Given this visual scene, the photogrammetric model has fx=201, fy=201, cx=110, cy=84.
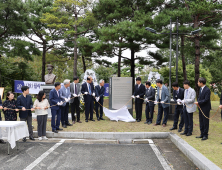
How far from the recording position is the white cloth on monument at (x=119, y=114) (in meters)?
9.29

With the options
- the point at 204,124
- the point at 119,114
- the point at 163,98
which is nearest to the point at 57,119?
the point at 119,114

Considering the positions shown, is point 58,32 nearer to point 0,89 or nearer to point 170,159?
point 0,89

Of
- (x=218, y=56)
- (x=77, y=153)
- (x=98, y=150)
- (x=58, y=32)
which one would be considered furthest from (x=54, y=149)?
(x=58, y=32)

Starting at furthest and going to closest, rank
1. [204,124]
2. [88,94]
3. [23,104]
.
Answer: [88,94], [23,104], [204,124]

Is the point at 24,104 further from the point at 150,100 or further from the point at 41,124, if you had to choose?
the point at 150,100

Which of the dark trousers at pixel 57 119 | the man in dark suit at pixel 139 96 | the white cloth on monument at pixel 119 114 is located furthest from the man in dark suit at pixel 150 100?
the dark trousers at pixel 57 119

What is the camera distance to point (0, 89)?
1028 cm

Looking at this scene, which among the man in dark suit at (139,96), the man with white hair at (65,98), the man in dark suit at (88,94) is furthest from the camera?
the man in dark suit at (139,96)

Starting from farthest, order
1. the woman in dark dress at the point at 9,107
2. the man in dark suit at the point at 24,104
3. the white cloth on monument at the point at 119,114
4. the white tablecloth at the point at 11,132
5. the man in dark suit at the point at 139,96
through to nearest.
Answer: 1. the white cloth on monument at the point at 119,114
2. the man in dark suit at the point at 139,96
3. the man in dark suit at the point at 24,104
4. the woman in dark dress at the point at 9,107
5. the white tablecloth at the point at 11,132

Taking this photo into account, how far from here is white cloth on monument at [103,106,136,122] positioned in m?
9.29

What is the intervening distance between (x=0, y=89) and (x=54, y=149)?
6.55m

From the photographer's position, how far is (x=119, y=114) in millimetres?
9367

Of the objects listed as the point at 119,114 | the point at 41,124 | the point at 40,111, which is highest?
the point at 40,111

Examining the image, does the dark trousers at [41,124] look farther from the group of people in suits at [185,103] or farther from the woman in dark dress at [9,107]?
the group of people in suits at [185,103]
